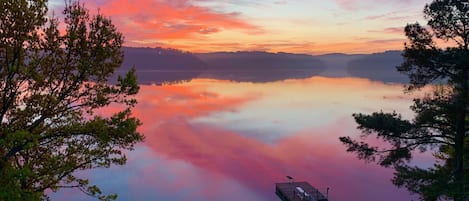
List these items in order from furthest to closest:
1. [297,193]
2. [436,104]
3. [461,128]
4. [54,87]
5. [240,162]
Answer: [240,162]
[297,193]
[436,104]
[461,128]
[54,87]

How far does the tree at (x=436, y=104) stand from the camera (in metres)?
17.3

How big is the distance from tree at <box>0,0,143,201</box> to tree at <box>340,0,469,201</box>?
14.0 meters

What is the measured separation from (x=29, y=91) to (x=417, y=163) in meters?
52.7

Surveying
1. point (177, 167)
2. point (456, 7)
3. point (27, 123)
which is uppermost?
point (456, 7)

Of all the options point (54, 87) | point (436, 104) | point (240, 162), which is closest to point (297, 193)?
point (240, 162)

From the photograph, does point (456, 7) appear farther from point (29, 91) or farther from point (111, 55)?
point (29, 91)

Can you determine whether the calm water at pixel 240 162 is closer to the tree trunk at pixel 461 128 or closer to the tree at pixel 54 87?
the tree trunk at pixel 461 128

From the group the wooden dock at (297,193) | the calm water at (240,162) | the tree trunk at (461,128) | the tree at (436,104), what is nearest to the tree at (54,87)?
the tree at (436,104)

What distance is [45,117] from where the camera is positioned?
37.8 ft

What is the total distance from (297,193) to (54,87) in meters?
32.2

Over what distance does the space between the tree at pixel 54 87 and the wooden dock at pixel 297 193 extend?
28.7 m

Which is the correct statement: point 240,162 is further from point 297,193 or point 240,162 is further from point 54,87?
point 54,87

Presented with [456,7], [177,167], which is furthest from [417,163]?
[456,7]

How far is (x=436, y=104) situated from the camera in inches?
734
